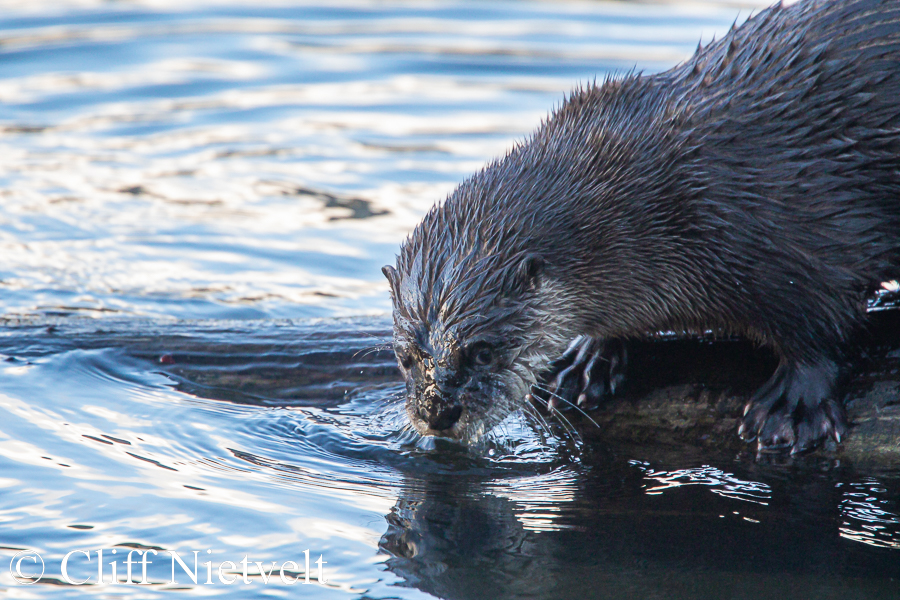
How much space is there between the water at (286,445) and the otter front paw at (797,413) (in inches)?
3.2

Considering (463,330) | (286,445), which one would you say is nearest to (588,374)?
(463,330)

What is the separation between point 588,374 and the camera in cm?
362

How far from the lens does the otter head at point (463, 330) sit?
3131 millimetres

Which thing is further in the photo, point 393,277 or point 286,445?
point 286,445

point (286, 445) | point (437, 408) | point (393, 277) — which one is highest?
point (393, 277)

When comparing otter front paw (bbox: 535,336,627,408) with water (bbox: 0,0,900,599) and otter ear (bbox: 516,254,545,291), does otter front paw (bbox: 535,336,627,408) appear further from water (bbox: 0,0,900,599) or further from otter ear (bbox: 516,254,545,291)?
otter ear (bbox: 516,254,545,291)

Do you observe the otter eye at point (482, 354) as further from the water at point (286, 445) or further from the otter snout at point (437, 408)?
the water at point (286, 445)

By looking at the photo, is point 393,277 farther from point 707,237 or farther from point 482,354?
point 707,237

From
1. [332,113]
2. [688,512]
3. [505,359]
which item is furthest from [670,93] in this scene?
[332,113]

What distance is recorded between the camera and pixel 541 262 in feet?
10.6

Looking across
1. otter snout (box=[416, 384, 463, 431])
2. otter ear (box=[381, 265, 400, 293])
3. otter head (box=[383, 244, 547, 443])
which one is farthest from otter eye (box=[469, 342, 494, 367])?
otter ear (box=[381, 265, 400, 293])

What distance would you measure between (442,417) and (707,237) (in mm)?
955

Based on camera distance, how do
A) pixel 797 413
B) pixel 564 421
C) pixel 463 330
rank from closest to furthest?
pixel 463 330 < pixel 797 413 < pixel 564 421

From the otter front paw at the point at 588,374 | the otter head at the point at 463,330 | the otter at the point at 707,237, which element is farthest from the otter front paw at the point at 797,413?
the otter head at the point at 463,330
